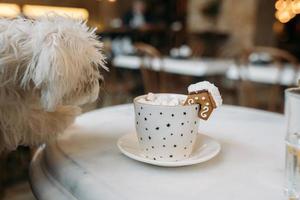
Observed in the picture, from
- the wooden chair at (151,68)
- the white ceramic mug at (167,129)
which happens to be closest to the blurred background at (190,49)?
the wooden chair at (151,68)

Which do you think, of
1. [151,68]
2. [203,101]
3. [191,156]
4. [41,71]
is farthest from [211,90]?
[151,68]

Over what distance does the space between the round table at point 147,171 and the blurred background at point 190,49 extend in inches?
3.7

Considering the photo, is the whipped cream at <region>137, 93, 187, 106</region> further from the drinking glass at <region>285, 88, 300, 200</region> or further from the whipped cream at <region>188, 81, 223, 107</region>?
the drinking glass at <region>285, 88, 300, 200</region>

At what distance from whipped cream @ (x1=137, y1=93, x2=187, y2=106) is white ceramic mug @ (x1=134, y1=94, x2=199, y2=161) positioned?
4 centimetres

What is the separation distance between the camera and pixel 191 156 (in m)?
0.59

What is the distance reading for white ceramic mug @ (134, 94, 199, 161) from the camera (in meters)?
0.54

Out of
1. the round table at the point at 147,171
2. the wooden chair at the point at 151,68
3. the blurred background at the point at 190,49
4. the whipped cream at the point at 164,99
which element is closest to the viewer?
the round table at the point at 147,171

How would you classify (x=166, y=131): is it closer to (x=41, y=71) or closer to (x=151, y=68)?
(x=41, y=71)

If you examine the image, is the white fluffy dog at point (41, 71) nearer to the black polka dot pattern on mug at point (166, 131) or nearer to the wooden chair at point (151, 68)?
the black polka dot pattern on mug at point (166, 131)

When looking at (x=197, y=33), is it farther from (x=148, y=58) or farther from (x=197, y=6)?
(x=148, y=58)

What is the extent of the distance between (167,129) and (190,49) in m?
3.27

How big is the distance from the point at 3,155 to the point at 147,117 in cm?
31

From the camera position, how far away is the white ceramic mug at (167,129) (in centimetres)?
54

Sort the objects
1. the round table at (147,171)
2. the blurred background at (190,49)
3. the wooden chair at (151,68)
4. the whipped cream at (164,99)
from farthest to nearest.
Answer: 1. the wooden chair at (151,68)
2. the blurred background at (190,49)
3. the whipped cream at (164,99)
4. the round table at (147,171)
